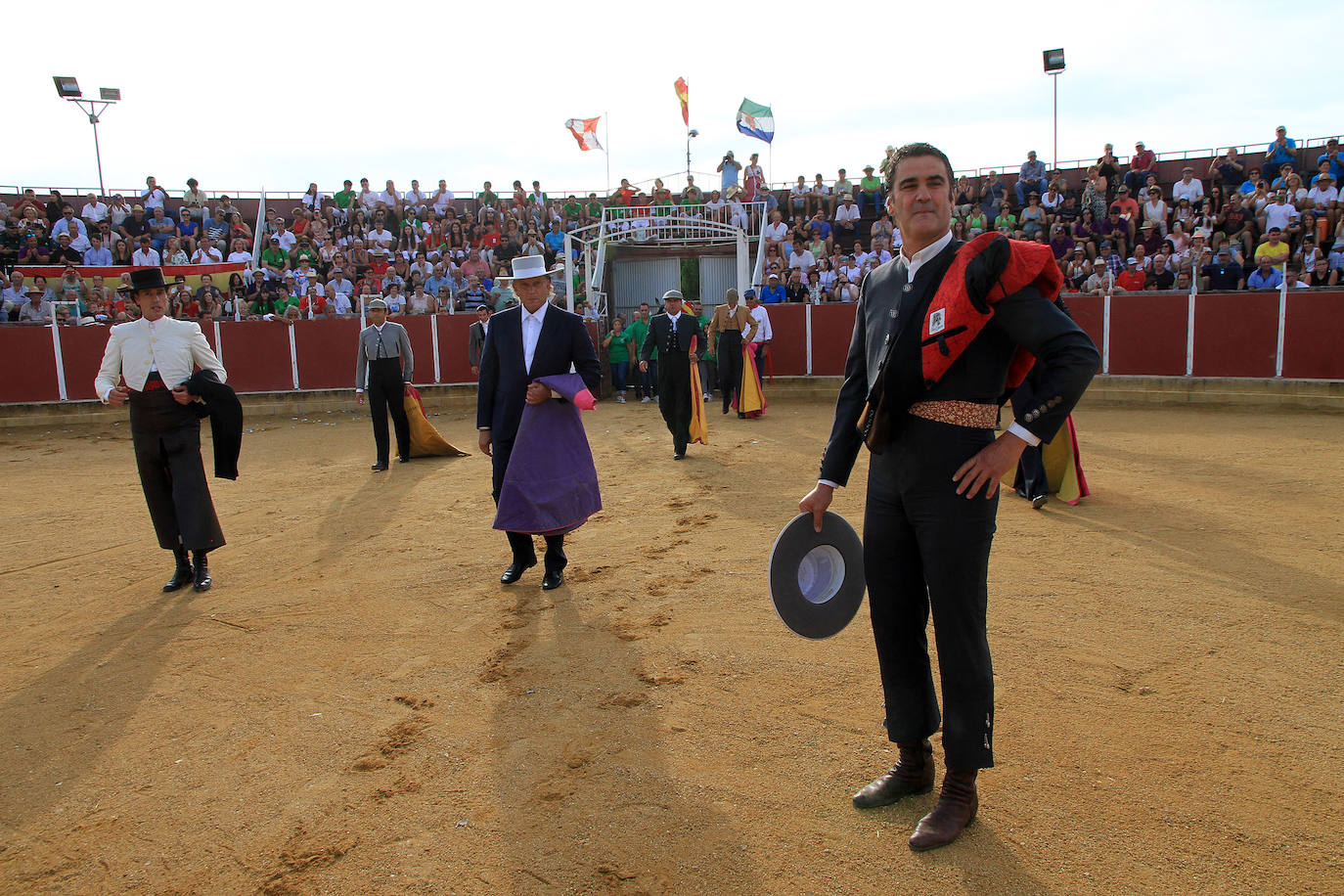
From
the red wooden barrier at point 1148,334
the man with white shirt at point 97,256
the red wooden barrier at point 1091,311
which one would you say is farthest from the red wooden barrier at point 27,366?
the red wooden barrier at point 1148,334

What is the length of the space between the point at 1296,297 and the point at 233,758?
1452 cm

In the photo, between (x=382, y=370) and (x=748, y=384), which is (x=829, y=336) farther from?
(x=382, y=370)

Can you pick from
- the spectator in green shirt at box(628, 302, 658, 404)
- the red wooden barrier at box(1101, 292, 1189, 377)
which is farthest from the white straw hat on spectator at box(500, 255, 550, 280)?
the red wooden barrier at box(1101, 292, 1189, 377)

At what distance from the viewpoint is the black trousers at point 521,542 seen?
17.6 feet

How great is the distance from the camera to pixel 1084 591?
16.1 ft

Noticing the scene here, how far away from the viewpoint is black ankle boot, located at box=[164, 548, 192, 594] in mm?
5629

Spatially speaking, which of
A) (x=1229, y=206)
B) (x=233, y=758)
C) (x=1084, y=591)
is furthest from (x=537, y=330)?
(x=1229, y=206)

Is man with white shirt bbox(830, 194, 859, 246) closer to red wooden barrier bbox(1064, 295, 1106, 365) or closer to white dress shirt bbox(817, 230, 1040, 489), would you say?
red wooden barrier bbox(1064, 295, 1106, 365)

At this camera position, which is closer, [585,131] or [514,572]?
[514,572]

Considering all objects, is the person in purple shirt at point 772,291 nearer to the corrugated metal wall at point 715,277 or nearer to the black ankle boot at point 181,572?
the corrugated metal wall at point 715,277

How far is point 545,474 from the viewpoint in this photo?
16.9ft

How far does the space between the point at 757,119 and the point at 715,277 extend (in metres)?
4.53

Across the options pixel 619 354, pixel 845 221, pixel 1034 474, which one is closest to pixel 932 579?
pixel 1034 474

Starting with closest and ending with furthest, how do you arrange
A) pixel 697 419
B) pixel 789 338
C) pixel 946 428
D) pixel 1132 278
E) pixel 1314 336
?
1. pixel 946 428
2. pixel 697 419
3. pixel 1314 336
4. pixel 1132 278
5. pixel 789 338
